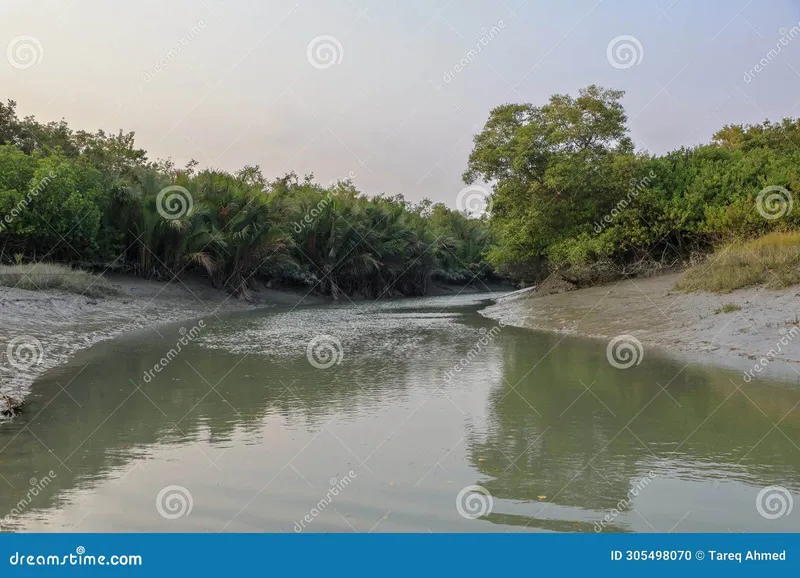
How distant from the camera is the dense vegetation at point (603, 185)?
23.3 meters

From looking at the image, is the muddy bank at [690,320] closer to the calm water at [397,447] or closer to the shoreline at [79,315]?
the calm water at [397,447]

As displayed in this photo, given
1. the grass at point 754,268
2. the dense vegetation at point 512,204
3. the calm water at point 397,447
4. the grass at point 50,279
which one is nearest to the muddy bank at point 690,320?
the grass at point 754,268

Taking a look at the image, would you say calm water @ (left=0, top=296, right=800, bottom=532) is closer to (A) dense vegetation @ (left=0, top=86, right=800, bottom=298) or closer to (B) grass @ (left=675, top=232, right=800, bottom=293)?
(B) grass @ (left=675, top=232, right=800, bottom=293)

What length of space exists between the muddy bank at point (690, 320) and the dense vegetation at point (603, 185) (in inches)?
114

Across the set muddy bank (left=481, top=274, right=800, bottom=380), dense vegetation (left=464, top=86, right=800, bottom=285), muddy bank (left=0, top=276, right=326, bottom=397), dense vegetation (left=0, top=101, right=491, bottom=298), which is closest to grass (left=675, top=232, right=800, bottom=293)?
muddy bank (left=481, top=274, right=800, bottom=380)

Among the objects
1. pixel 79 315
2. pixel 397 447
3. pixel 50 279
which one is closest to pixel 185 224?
pixel 50 279

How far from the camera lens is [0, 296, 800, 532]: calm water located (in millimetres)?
4684

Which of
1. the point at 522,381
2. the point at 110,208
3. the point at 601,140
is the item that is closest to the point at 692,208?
the point at 601,140

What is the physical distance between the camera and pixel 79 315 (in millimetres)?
16859

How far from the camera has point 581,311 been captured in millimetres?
18953

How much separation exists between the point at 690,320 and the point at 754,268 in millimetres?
2564

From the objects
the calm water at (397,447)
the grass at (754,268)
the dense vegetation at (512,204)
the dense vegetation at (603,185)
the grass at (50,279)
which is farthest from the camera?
the dense vegetation at (603,185)

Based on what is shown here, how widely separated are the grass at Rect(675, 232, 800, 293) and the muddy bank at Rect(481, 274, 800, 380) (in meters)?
0.31

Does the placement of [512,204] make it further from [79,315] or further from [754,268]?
[79,315]
